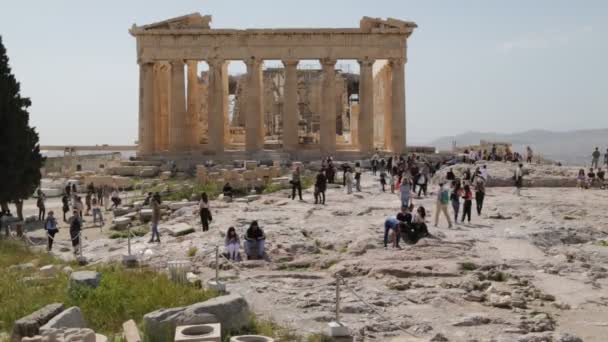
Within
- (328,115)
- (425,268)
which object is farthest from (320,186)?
(328,115)

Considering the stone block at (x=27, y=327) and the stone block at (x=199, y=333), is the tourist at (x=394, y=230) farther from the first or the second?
the stone block at (x=27, y=327)

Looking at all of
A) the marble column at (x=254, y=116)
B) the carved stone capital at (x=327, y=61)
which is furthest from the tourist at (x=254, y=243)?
the carved stone capital at (x=327, y=61)

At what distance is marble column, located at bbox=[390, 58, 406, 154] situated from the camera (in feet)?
157

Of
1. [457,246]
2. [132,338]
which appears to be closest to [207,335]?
[132,338]

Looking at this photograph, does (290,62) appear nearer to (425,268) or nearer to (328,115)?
(328,115)

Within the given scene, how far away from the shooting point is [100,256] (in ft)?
66.7

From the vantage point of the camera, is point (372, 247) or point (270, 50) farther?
point (270, 50)

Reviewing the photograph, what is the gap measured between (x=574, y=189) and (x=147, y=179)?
24.6 metres

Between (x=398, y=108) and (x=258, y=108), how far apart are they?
9.65 m

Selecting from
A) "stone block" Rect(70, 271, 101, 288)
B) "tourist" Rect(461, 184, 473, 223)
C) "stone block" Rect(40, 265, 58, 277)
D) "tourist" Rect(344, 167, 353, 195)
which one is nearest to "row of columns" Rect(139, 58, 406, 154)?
"tourist" Rect(344, 167, 353, 195)

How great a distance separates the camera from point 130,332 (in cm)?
1072

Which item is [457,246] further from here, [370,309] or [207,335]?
[207,335]

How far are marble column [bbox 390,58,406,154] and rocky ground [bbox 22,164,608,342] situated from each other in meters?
20.6

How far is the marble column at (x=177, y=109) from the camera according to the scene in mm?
48531
